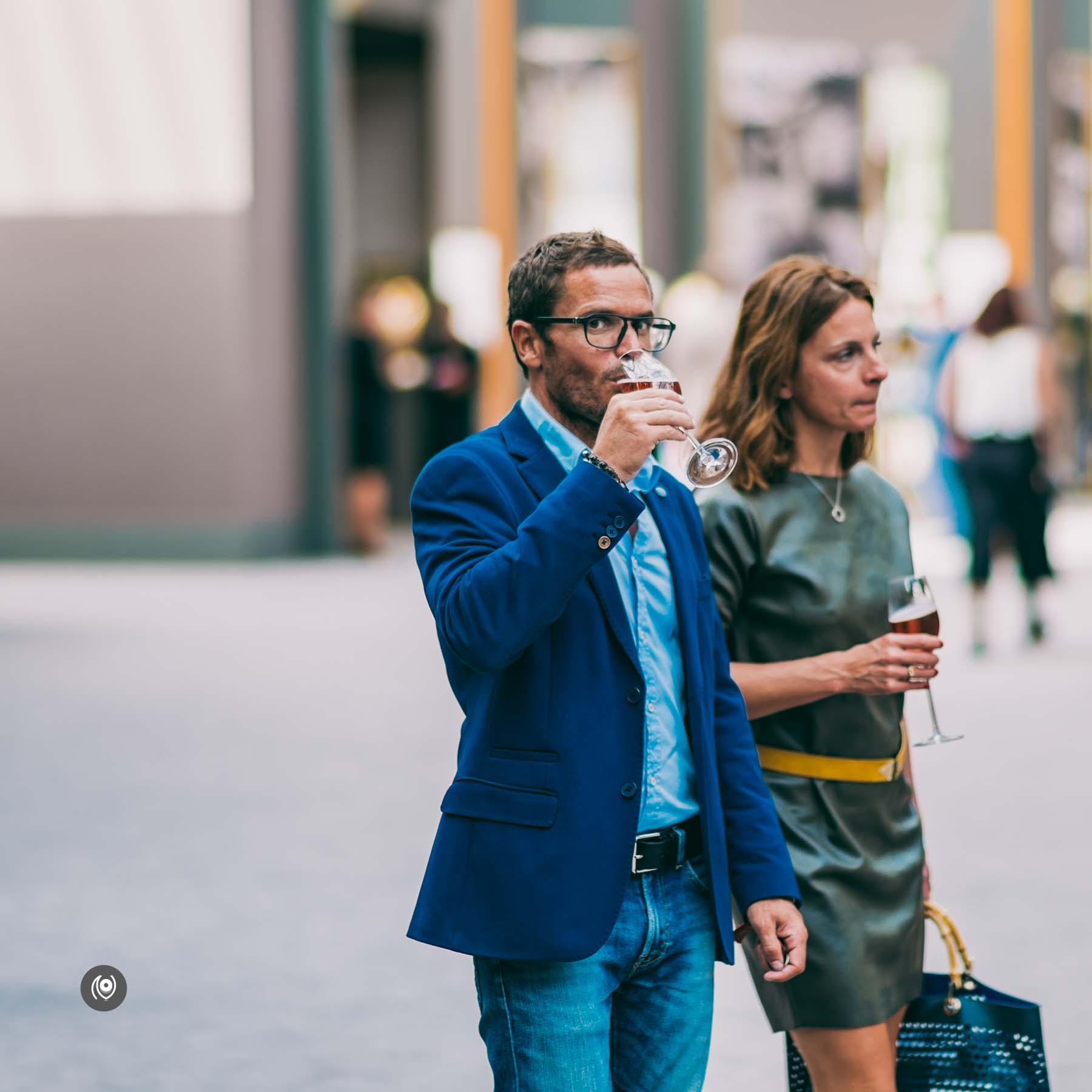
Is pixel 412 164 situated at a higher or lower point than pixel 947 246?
higher

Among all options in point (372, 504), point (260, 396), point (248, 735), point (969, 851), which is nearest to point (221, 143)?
point (260, 396)

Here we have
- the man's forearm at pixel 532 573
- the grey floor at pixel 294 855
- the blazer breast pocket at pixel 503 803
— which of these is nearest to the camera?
the man's forearm at pixel 532 573

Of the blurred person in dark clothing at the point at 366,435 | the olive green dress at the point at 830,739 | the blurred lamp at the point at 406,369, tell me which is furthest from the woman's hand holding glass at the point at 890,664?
the blurred lamp at the point at 406,369

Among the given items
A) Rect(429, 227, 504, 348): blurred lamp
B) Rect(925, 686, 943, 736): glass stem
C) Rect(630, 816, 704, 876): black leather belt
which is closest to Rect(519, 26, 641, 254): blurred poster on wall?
Rect(429, 227, 504, 348): blurred lamp

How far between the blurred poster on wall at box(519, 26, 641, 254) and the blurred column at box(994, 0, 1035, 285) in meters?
5.06

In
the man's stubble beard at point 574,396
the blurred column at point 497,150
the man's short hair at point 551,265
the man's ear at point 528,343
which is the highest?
the blurred column at point 497,150

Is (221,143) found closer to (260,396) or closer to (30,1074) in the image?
Answer: (260,396)

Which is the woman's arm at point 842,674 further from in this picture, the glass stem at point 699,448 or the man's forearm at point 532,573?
the man's forearm at point 532,573

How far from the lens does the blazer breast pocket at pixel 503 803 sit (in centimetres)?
222

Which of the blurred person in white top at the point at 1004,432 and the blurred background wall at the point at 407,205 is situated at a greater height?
the blurred background wall at the point at 407,205

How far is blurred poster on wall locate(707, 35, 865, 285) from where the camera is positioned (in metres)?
21.3

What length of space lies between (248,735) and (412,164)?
16917 millimetres

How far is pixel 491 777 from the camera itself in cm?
225

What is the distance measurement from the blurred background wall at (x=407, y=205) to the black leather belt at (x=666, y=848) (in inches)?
381
